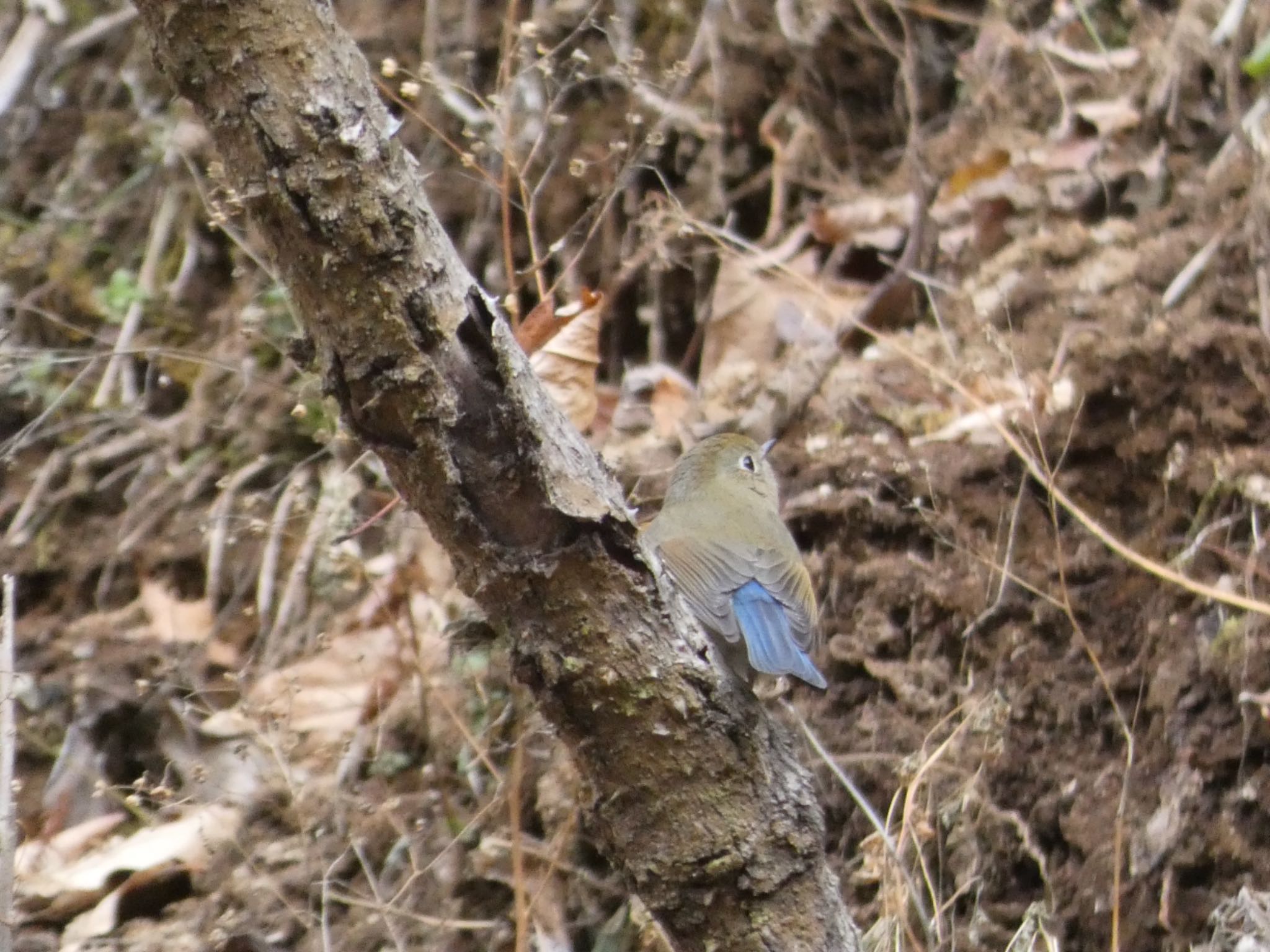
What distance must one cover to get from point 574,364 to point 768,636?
106 centimetres

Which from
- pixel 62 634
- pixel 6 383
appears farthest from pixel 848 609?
pixel 6 383

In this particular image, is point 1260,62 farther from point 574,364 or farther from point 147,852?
point 147,852

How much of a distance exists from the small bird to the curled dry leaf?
374 mm

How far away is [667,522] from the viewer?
3.13m

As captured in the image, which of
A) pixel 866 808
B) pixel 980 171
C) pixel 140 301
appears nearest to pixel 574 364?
pixel 866 808

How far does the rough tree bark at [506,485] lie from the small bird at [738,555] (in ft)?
1.73

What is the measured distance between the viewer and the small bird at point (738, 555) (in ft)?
8.95

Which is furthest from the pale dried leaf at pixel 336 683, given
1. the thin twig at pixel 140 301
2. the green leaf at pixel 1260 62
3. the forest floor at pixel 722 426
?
the green leaf at pixel 1260 62

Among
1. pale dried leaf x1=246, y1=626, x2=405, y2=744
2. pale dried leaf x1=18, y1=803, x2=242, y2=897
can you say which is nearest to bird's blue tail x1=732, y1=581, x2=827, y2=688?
pale dried leaf x1=246, y1=626, x2=405, y2=744

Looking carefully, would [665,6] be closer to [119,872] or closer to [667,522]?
[667,522]

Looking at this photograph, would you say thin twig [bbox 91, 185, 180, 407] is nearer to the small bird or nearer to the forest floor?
the forest floor

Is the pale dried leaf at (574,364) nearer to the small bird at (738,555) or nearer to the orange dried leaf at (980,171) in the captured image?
the small bird at (738,555)

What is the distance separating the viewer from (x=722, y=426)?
3.86 m

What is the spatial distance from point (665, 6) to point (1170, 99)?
1.74 m
